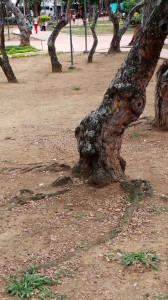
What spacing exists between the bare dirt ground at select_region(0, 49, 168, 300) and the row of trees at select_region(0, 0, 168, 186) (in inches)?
8.0

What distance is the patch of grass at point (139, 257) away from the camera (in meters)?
3.30

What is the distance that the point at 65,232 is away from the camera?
12.5 ft

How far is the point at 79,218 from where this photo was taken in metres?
4.02

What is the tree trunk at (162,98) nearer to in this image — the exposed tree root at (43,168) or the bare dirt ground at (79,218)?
the bare dirt ground at (79,218)

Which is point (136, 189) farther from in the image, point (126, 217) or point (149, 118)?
point (149, 118)

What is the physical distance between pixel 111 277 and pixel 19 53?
1806 cm

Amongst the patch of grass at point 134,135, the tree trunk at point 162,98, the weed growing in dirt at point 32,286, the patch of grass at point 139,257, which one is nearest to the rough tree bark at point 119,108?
the patch of grass at point 139,257

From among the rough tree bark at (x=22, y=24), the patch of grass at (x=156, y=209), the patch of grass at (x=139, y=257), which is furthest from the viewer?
the rough tree bark at (x=22, y=24)

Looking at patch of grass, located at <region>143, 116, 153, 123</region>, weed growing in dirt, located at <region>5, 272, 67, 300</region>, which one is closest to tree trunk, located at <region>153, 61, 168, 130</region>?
patch of grass, located at <region>143, 116, 153, 123</region>

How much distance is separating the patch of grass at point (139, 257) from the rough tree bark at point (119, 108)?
108 centimetres

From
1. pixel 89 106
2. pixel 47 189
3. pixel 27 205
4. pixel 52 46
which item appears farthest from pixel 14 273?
pixel 52 46

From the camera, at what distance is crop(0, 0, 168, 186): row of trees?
3.98 metres

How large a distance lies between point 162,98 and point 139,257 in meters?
3.70

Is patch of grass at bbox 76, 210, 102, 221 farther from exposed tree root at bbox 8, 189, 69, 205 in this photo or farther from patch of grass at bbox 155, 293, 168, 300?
patch of grass at bbox 155, 293, 168, 300
